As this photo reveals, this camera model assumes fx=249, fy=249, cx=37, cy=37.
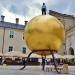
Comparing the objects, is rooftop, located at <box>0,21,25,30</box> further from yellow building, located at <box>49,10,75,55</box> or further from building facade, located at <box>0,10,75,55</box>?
yellow building, located at <box>49,10,75,55</box>

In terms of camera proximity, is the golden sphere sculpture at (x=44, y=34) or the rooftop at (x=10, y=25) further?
the rooftop at (x=10, y=25)

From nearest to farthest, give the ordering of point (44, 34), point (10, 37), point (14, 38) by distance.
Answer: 1. point (44, 34)
2. point (10, 37)
3. point (14, 38)

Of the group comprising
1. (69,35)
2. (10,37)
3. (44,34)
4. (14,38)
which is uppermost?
(69,35)

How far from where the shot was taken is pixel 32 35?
12.9 feet

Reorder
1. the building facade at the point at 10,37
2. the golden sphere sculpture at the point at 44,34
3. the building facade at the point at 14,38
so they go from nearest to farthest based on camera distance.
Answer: the golden sphere sculpture at the point at 44,34
the building facade at the point at 10,37
the building facade at the point at 14,38

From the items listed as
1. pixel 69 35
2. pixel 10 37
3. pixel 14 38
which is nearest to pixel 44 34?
pixel 10 37

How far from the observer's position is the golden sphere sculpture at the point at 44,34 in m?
3.87

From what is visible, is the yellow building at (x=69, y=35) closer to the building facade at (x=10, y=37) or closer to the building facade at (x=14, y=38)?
the building facade at (x=14, y=38)

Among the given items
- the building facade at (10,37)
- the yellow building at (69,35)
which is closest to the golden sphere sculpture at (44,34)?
the building facade at (10,37)

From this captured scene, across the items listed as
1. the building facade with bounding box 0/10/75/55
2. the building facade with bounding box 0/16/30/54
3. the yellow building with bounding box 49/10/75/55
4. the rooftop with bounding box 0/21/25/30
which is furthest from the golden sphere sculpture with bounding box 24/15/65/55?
the yellow building with bounding box 49/10/75/55

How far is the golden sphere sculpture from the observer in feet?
12.7

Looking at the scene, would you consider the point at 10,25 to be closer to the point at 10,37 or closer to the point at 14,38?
the point at 10,37

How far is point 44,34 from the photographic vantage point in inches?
154

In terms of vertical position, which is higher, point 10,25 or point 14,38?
point 10,25
